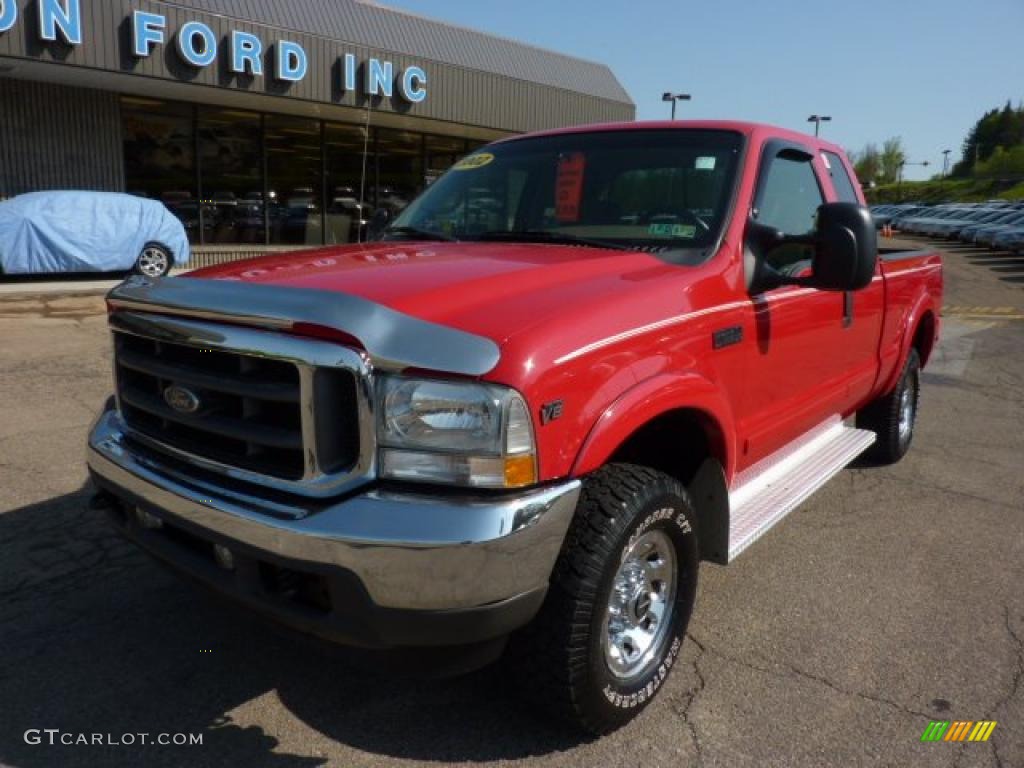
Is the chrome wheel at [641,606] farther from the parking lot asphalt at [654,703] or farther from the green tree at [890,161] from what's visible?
the green tree at [890,161]

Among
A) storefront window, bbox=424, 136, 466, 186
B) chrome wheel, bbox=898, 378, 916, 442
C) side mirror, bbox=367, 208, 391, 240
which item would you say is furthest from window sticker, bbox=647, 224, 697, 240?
storefront window, bbox=424, 136, 466, 186

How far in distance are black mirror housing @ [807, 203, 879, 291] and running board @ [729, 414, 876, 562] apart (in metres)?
0.97

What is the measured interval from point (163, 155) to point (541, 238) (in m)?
17.0

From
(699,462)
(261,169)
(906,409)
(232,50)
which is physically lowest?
(906,409)

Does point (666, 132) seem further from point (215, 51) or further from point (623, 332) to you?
point (215, 51)

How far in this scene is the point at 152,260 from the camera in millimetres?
14109

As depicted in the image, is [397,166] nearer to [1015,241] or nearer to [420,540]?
[1015,241]

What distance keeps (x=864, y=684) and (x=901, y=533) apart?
1664 millimetres

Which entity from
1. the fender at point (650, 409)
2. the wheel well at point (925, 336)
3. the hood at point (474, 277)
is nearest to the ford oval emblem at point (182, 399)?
the hood at point (474, 277)

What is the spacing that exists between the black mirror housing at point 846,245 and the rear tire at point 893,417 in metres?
2.62

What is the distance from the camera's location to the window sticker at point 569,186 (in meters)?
3.45

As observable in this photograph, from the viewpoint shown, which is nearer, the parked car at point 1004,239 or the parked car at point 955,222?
the parked car at point 1004,239

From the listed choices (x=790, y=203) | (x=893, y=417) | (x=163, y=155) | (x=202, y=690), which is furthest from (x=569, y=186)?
(x=163, y=155)

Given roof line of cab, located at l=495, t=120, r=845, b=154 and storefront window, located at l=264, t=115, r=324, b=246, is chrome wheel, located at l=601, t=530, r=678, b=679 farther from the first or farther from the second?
storefront window, located at l=264, t=115, r=324, b=246
